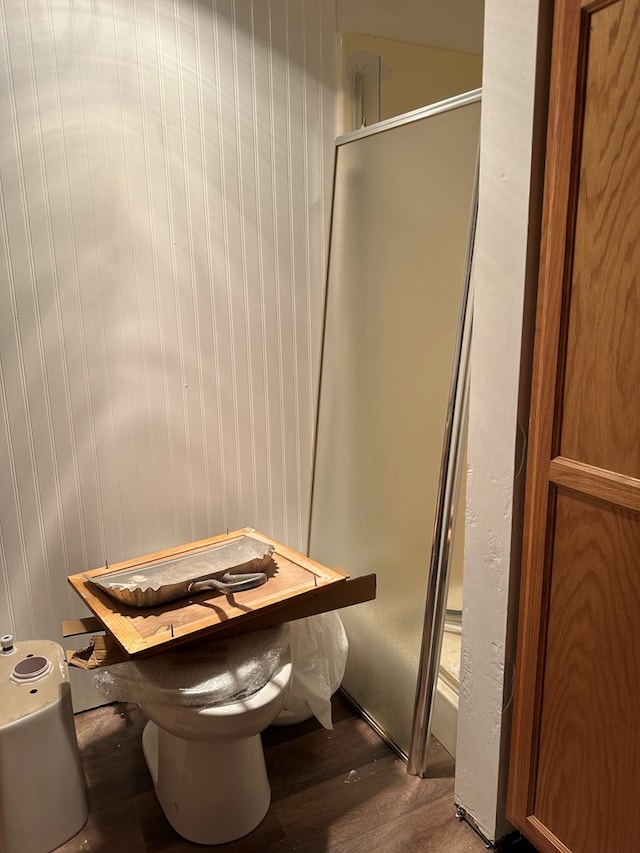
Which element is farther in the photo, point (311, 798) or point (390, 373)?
point (390, 373)

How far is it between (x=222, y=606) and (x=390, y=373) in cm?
74

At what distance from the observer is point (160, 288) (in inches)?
70.2

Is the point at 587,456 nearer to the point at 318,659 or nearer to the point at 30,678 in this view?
the point at 318,659

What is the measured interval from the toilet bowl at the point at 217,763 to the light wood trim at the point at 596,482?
747 mm

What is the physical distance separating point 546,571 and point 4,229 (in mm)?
1445

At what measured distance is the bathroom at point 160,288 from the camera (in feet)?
5.25

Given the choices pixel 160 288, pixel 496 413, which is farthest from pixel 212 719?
pixel 160 288

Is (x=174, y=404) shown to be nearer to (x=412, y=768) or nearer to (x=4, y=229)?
(x=4, y=229)

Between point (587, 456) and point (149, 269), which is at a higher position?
point (149, 269)

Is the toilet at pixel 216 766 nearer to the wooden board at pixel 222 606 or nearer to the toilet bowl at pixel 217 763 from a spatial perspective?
the toilet bowl at pixel 217 763

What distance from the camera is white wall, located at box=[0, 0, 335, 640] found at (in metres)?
1.62

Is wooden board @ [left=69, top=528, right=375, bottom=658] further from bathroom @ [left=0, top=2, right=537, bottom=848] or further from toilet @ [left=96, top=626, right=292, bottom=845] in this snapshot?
bathroom @ [left=0, top=2, right=537, bottom=848]

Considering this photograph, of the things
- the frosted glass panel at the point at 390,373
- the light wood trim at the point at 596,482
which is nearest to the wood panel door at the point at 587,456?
the light wood trim at the point at 596,482

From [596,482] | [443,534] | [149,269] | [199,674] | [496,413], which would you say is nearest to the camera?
[596,482]
